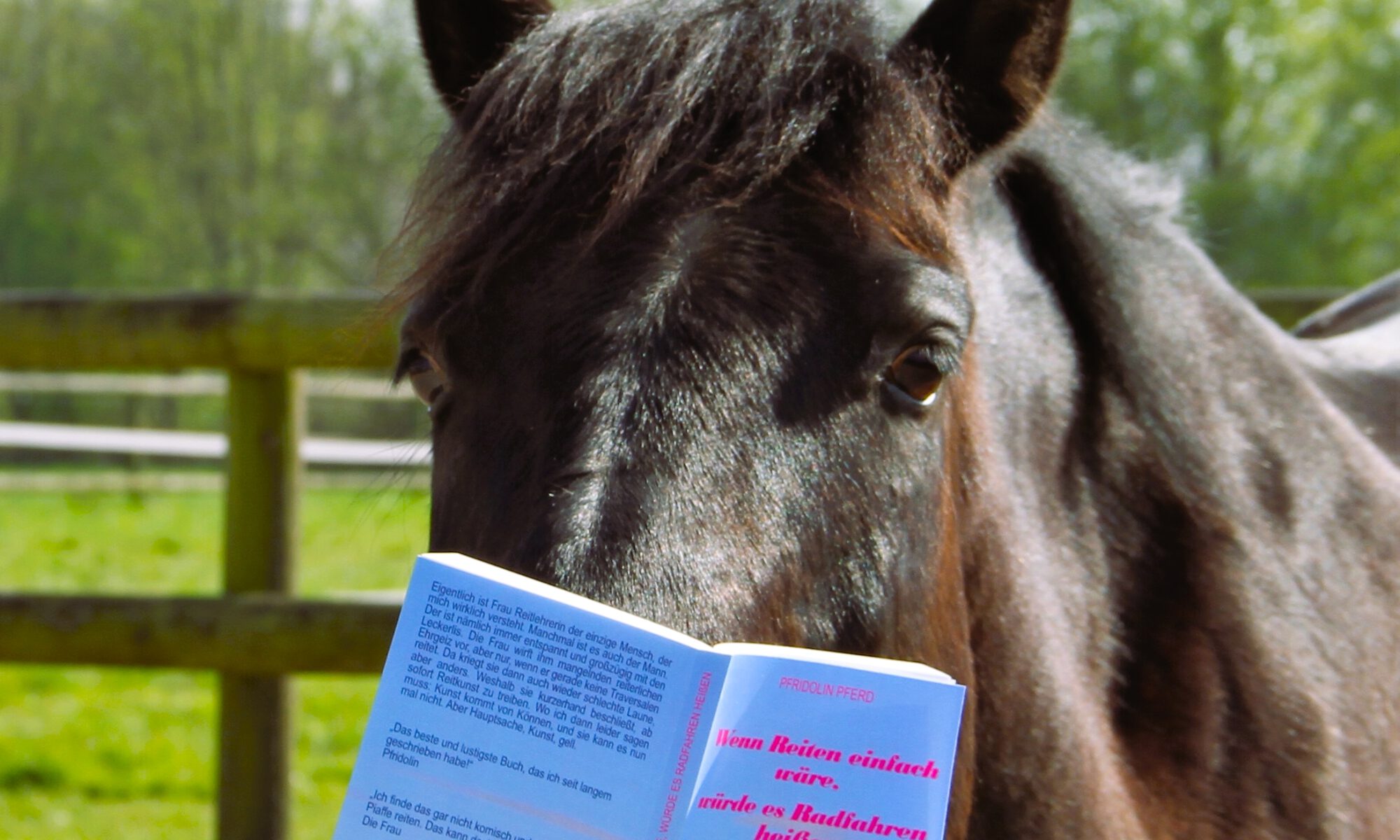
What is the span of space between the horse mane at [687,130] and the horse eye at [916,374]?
132 millimetres

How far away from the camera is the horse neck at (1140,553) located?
172 centimetres

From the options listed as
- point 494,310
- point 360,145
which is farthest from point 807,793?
point 360,145

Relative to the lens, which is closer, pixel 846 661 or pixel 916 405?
pixel 846 661

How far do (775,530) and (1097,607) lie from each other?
81 centimetres

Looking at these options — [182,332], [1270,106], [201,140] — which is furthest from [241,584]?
[201,140]

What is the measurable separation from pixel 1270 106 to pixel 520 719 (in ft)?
69.6

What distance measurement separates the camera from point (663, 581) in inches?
45.9

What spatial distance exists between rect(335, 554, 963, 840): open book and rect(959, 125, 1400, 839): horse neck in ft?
2.26

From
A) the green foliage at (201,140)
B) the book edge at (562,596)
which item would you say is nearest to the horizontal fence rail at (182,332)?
the book edge at (562,596)

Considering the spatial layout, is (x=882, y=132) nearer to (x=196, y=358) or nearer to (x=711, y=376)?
→ (x=711, y=376)

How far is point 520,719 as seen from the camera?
1018 mm

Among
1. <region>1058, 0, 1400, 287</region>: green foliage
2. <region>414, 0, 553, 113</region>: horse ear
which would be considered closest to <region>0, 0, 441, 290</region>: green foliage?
<region>1058, 0, 1400, 287</region>: green foliage

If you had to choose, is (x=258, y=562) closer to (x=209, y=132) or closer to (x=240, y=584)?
(x=240, y=584)

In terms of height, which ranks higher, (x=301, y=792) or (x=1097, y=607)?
(x=1097, y=607)
